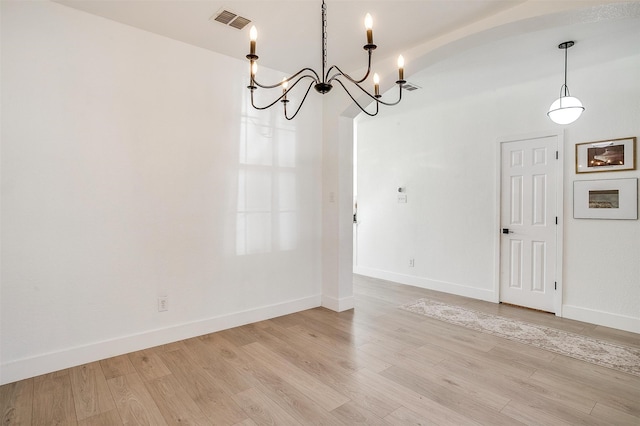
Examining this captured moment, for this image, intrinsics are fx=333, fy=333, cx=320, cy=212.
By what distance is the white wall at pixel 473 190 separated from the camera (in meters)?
Result: 3.62

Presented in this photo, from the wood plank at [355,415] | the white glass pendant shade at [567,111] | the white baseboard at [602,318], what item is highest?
the white glass pendant shade at [567,111]

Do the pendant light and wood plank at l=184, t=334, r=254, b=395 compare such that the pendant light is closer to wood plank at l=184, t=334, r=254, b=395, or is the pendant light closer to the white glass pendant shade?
the white glass pendant shade

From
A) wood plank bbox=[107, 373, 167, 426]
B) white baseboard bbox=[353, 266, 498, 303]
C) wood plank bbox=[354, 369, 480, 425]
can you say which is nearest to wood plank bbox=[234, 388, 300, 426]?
wood plank bbox=[107, 373, 167, 426]

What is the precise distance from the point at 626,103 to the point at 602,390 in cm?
298

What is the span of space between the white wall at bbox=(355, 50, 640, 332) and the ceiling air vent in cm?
245

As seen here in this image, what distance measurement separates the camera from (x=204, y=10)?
2629 mm

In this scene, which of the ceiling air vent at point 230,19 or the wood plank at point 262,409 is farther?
the ceiling air vent at point 230,19

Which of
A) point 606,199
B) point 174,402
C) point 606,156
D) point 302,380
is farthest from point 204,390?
point 606,156

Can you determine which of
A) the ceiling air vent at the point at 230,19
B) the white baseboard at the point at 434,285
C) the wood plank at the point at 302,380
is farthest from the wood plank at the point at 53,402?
the white baseboard at the point at 434,285

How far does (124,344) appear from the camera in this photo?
9.43ft

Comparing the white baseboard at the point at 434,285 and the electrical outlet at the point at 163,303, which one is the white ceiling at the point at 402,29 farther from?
the white baseboard at the point at 434,285

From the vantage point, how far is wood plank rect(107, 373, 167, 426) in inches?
79.5

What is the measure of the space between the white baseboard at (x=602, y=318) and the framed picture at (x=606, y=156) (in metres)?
1.59

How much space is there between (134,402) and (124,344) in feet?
2.71
